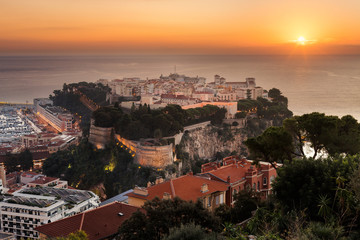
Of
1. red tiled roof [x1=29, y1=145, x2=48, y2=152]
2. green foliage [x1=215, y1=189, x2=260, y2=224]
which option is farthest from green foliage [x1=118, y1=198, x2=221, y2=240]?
red tiled roof [x1=29, y1=145, x2=48, y2=152]

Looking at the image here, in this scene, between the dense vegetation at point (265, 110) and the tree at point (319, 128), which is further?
the dense vegetation at point (265, 110)

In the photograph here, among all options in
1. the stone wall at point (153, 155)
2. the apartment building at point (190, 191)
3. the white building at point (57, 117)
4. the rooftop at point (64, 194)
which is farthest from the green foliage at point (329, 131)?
the white building at point (57, 117)

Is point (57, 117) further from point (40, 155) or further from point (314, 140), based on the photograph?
point (314, 140)

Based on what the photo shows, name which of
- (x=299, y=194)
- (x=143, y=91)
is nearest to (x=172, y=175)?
(x=299, y=194)

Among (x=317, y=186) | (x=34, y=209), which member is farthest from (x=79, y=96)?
(x=317, y=186)

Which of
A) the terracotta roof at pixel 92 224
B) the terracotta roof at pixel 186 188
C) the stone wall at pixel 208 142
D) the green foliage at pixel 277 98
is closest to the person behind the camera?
the terracotta roof at pixel 92 224

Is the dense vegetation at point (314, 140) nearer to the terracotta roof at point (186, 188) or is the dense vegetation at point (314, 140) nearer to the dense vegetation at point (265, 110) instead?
the terracotta roof at point (186, 188)

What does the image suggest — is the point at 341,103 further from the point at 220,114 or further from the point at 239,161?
the point at 239,161
